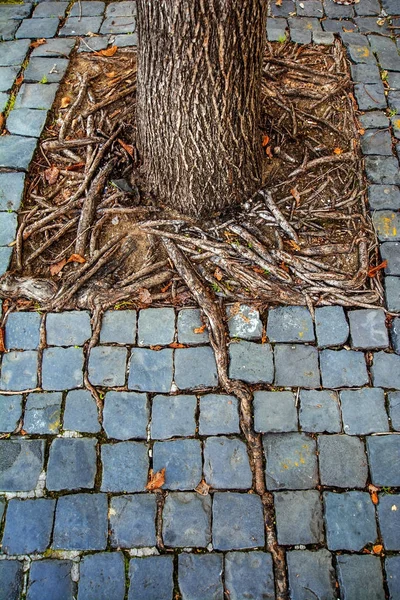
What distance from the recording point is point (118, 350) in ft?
10.2

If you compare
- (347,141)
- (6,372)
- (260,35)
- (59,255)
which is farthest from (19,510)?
(347,141)

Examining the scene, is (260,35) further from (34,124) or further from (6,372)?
(6,372)

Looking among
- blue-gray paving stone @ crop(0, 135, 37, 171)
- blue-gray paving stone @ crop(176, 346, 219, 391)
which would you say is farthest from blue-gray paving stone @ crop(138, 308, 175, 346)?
blue-gray paving stone @ crop(0, 135, 37, 171)

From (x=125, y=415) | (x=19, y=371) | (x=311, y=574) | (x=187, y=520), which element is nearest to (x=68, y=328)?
(x=19, y=371)

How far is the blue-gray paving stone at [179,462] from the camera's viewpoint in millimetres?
2758

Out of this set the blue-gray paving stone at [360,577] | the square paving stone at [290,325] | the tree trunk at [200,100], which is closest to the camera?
the blue-gray paving stone at [360,577]

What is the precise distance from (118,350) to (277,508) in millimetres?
1194

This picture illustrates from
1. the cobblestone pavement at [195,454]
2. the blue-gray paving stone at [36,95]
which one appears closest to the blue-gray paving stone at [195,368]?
the cobblestone pavement at [195,454]

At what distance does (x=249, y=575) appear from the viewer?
2.55m

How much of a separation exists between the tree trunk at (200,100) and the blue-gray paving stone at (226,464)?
1.45 metres

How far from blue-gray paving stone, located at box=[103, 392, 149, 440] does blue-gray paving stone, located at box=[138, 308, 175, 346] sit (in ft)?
1.06

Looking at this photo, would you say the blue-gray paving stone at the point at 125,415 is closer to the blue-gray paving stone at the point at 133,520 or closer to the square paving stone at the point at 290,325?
the blue-gray paving stone at the point at 133,520

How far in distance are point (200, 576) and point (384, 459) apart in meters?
1.08

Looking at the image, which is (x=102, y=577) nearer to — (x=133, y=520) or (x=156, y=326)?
(x=133, y=520)
